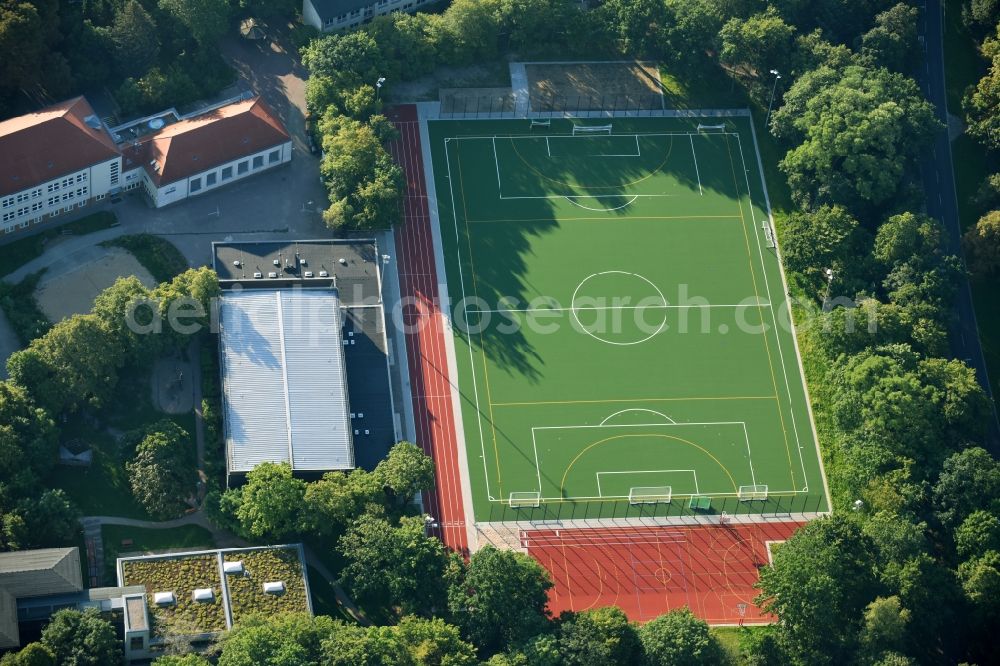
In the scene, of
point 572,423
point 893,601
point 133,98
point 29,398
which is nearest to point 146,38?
point 133,98

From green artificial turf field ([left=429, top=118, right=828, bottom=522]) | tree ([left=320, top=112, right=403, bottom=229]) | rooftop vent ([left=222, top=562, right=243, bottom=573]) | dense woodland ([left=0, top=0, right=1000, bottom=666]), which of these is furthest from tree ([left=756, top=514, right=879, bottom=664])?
tree ([left=320, top=112, right=403, bottom=229])

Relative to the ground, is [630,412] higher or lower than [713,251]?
lower

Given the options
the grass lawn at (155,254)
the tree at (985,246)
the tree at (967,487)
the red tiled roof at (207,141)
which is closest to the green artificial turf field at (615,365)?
the tree at (967,487)

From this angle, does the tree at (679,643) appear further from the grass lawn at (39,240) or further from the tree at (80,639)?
the grass lawn at (39,240)

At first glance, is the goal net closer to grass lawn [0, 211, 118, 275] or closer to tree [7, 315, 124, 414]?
tree [7, 315, 124, 414]

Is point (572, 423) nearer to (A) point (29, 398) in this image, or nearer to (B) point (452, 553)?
(B) point (452, 553)
